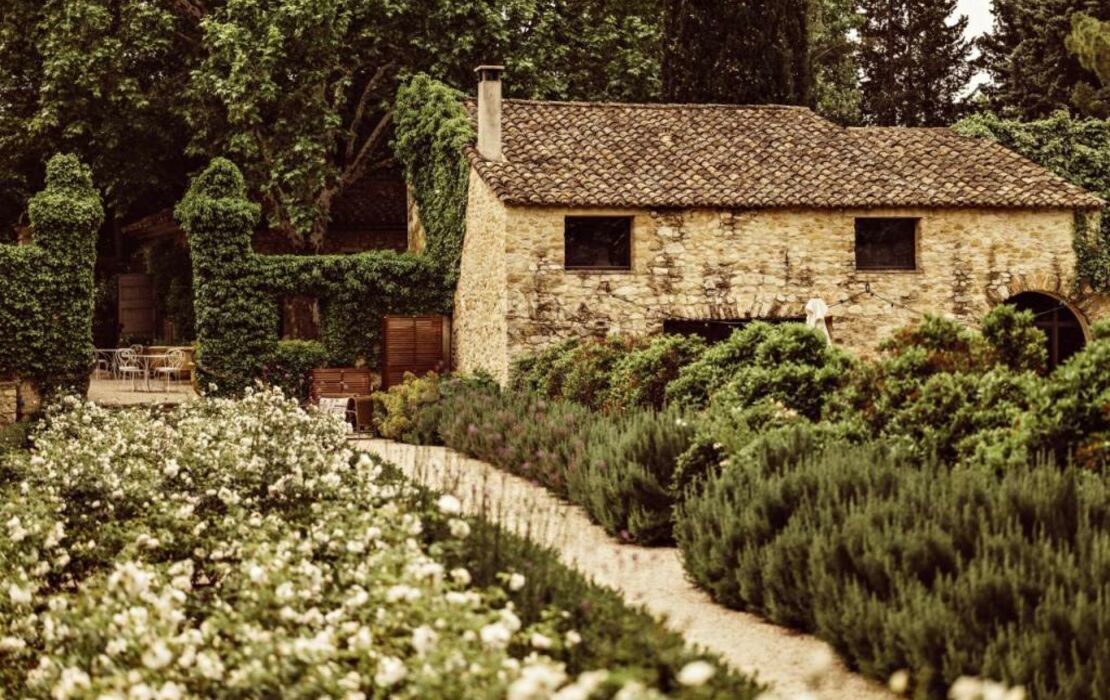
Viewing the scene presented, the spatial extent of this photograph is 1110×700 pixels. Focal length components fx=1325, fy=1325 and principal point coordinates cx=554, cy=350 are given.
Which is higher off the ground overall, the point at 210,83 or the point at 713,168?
the point at 210,83

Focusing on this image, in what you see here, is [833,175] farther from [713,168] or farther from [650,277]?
[650,277]

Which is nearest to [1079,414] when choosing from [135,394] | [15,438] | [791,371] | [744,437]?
[744,437]

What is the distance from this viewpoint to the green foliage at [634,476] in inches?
444

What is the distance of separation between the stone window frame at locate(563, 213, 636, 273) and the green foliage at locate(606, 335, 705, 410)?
24.0 ft

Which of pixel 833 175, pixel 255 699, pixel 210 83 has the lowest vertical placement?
pixel 255 699

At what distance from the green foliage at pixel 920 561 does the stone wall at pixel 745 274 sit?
13536mm

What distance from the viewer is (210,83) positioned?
2925 centimetres

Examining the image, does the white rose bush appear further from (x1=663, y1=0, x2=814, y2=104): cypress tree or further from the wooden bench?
(x1=663, y1=0, x2=814, y2=104): cypress tree

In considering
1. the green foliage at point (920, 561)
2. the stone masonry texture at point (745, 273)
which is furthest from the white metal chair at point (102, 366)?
the green foliage at point (920, 561)

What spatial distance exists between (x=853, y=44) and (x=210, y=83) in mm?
20169

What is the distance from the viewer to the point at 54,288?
23516mm

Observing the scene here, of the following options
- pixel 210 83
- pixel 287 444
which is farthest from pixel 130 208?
pixel 287 444

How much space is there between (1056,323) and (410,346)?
496 inches

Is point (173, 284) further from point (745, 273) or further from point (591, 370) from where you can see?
point (591, 370)
